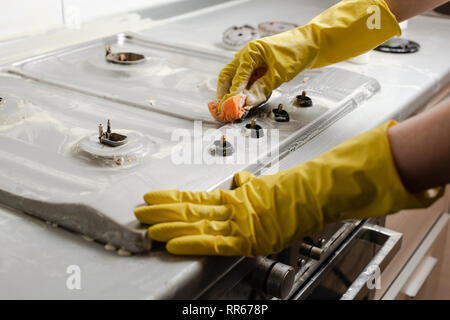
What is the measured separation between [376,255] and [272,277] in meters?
0.34

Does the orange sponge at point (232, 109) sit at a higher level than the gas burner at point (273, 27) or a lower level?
lower

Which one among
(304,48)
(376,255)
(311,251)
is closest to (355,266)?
(376,255)

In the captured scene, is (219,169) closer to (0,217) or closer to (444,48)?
(0,217)

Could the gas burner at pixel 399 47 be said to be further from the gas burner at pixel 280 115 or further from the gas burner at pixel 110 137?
the gas burner at pixel 110 137

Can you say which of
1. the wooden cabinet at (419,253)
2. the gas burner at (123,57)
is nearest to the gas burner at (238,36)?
the gas burner at (123,57)

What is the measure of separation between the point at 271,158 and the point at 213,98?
341mm

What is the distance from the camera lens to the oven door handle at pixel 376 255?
0.99 meters

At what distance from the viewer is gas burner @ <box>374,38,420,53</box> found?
1612 mm

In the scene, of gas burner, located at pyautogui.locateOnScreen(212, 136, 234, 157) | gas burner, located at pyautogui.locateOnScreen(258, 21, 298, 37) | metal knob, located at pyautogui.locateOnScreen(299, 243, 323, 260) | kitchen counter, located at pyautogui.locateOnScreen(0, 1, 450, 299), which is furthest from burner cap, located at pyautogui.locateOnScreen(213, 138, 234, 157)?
gas burner, located at pyautogui.locateOnScreen(258, 21, 298, 37)

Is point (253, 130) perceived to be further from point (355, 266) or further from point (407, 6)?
point (407, 6)

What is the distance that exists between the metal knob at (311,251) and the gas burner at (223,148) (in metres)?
0.21

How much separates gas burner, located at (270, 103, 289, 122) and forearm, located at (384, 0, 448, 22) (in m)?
0.44

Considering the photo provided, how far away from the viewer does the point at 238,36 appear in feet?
5.30

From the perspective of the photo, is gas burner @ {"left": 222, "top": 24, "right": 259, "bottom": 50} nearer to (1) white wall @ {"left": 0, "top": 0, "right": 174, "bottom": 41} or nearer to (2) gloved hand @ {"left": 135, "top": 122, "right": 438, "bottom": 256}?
(1) white wall @ {"left": 0, "top": 0, "right": 174, "bottom": 41}
